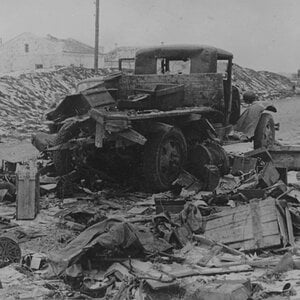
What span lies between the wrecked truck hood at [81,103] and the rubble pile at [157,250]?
1.88 m

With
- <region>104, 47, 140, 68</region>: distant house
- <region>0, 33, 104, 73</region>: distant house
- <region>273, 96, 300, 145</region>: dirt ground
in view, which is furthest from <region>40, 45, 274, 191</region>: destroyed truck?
<region>104, 47, 140, 68</region>: distant house

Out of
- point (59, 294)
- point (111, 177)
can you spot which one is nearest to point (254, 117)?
point (111, 177)

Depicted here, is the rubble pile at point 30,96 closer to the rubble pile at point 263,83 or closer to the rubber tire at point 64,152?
the rubber tire at point 64,152

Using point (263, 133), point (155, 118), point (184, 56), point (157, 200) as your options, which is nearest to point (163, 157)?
point (155, 118)

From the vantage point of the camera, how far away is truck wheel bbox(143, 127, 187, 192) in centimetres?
937

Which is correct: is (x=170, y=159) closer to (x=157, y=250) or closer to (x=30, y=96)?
(x=157, y=250)

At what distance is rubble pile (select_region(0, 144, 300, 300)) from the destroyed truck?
108cm

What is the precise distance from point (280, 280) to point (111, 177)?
518cm

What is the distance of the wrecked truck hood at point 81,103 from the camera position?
9.95m

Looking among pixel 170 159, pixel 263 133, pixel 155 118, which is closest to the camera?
pixel 155 118

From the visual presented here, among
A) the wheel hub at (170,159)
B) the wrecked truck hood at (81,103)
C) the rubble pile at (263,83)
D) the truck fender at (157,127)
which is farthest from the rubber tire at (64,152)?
the rubble pile at (263,83)

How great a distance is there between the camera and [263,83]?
49.8 m

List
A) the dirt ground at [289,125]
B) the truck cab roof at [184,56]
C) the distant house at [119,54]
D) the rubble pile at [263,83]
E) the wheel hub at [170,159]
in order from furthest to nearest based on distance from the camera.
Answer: the distant house at [119,54]
the rubble pile at [263,83]
the dirt ground at [289,125]
the truck cab roof at [184,56]
the wheel hub at [170,159]

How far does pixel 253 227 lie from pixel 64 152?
156 inches
